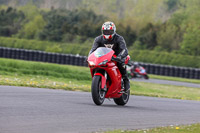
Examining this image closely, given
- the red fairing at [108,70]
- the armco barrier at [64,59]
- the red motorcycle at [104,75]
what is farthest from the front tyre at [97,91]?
the armco barrier at [64,59]

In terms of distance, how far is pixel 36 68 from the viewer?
21609mm

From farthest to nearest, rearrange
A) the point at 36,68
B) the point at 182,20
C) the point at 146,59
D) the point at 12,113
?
the point at 182,20
the point at 146,59
the point at 36,68
the point at 12,113

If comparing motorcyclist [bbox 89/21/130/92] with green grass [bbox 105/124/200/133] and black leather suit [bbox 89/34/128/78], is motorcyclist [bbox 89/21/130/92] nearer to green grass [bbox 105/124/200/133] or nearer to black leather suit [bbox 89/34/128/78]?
black leather suit [bbox 89/34/128/78]

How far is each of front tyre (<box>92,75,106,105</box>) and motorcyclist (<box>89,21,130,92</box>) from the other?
2.73 feet

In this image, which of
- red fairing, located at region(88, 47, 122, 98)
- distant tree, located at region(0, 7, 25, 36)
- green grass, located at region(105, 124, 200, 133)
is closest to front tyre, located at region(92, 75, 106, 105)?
red fairing, located at region(88, 47, 122, 98)

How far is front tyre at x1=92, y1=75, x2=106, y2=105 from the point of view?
32.0 feet

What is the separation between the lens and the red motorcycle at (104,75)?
32.2ft

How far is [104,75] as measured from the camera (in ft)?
33.2

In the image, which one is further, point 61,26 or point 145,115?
point 61,26

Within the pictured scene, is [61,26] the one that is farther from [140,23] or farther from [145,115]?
[145,115]

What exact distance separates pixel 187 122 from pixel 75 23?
193 feet

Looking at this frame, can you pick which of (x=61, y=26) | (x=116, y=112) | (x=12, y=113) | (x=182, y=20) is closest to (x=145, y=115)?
(x=116, y=112)

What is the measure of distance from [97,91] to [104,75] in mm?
463

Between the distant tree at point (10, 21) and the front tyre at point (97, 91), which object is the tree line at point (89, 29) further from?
the front tyre at point (97, 91)
